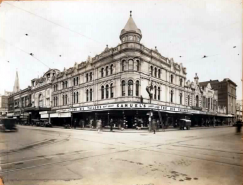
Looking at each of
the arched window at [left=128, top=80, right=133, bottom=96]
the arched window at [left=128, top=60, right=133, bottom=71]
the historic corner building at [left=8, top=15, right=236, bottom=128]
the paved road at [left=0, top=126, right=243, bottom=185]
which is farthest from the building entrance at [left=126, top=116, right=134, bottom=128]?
the paved road at [left=0, top=126, right=243, bottom=185]

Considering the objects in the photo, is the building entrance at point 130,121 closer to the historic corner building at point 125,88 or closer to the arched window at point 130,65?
the historic corner building at point 125,88

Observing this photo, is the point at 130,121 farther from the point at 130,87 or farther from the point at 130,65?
the point at 130,65

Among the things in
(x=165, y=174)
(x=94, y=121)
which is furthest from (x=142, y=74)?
(x=165, y=174)

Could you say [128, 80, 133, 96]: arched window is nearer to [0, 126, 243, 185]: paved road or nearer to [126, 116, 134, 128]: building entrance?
[126, 116, 134, 128]: building entrance

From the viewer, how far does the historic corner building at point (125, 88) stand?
2589 cm

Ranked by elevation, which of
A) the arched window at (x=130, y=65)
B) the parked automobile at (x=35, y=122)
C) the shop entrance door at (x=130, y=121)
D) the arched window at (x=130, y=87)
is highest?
the arched window at (x=130, y=65)

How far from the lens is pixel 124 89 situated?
2617 centimetres

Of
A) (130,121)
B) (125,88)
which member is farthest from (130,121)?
(125,88)

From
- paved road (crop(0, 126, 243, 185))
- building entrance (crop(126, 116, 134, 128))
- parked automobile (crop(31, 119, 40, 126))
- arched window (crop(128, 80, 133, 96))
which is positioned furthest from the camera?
parked automobile (crop(31, 119, 40, 126))

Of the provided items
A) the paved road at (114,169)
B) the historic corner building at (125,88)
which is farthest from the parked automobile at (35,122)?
the paved road at (114,169)

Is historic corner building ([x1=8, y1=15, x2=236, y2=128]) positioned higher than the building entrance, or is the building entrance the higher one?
historic corner building ([x1=8, y1=15, x2=236, y2=128])

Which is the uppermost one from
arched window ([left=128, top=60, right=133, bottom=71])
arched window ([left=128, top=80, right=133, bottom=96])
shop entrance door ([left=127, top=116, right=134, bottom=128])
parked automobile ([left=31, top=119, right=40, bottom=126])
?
arched window ([left=128, top=60, right=133, bottom=71])

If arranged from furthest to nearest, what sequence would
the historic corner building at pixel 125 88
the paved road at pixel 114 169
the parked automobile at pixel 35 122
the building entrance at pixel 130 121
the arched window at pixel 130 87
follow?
the parked automobile at pixel 35 122 → the building entrance at pixel 130 121 → the arched window at pixel 130 87 → the historic corner building at pixel 125 88 → the paved road at pixel 114 169

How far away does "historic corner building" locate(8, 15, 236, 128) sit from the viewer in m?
25.9
